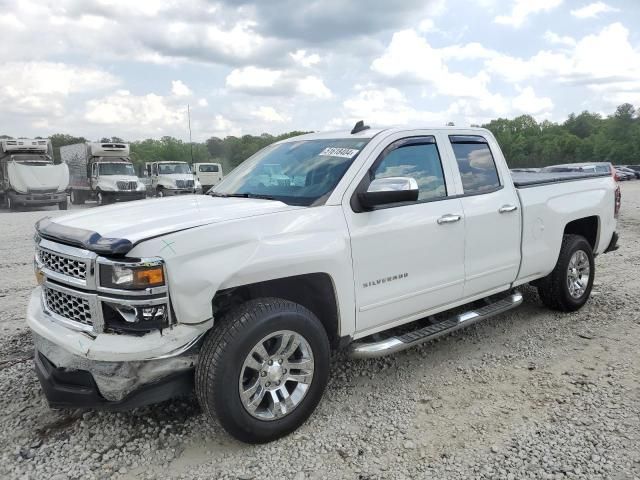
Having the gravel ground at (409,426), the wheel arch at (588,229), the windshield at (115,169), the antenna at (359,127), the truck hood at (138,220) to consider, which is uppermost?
the antenna at (359,127)

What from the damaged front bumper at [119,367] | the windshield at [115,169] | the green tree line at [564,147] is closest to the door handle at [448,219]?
the damaged front bumper at [119,367]

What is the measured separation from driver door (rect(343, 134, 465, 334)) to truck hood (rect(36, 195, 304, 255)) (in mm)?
581

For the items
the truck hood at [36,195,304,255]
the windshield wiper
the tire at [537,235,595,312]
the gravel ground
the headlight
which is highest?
the windshield wiper

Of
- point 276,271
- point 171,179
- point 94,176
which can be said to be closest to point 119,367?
point 276,271

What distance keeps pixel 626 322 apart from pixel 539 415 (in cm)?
232

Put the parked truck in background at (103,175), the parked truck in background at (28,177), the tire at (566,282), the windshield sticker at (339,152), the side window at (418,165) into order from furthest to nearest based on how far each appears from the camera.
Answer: the parked truck in background at (103,175) → the parked truck in background at (28,177) → the tire at (566,282) → the side window at (418,165) → the windshield sticker at (339,152)

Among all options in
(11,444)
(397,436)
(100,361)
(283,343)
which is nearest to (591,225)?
(397,436)

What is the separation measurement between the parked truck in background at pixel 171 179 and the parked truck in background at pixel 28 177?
4.88 metres

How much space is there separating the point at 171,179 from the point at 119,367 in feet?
77.9

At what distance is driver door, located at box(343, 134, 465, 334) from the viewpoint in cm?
334

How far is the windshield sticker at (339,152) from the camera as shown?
3563 mm

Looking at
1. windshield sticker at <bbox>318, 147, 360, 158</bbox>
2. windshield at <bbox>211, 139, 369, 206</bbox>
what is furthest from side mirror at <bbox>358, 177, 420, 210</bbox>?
windshield sticker at <bbox>318, 147, 360, 158</bbox>

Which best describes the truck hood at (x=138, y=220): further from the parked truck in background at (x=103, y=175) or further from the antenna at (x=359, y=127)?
the parked truck in background at (x=103, y=175)

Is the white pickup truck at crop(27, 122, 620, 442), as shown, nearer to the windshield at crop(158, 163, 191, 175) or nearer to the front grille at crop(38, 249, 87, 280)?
the front grille at crop(38, 249, 87, 280)
